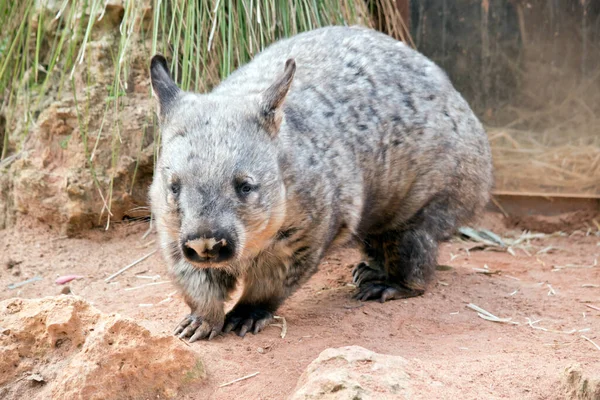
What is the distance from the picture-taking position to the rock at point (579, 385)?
2.89 metres

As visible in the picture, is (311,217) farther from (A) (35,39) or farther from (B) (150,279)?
(A) (35,39)

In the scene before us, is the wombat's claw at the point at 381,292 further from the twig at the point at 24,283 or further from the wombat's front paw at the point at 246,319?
the twig at the point at 24,283

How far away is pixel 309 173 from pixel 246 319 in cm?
83

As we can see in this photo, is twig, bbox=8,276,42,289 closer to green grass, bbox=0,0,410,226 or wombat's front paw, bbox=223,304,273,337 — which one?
green grass, bbox=0,0,410,226

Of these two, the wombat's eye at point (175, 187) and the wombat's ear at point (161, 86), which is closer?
the wombat's eye at point (175, 187)

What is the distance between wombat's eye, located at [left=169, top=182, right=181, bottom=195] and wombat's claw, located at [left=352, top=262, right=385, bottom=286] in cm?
185

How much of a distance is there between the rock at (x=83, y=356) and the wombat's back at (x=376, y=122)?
49.4 inches

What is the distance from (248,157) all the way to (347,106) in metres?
1.09

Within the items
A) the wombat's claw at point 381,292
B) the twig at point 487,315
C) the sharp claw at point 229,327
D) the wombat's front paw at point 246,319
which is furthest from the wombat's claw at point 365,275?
the sharp claw at point 229,327

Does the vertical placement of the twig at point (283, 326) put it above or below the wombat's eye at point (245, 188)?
below

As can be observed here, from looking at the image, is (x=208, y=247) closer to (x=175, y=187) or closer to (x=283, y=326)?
(x=175, y=187)

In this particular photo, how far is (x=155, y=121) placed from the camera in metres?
5.82

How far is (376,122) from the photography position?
4.86m

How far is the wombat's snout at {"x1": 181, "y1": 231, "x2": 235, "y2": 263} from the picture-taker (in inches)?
140
